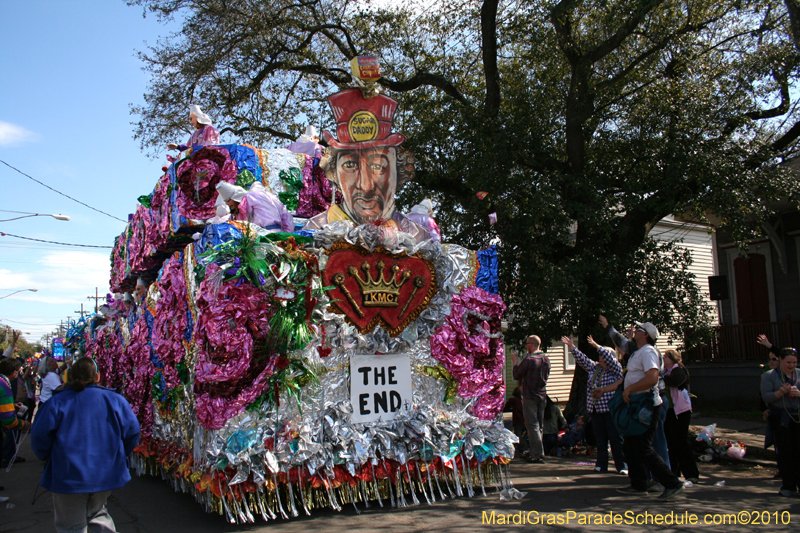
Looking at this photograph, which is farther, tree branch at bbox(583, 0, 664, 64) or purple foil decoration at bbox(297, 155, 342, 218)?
tree branch at bbox(583, 0, 664, 64)

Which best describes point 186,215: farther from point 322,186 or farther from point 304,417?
point 304,417

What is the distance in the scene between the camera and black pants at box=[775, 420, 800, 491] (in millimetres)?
6129

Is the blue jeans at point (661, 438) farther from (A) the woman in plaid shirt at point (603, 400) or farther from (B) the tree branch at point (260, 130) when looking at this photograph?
(B) the tree branch at point (260, 130)

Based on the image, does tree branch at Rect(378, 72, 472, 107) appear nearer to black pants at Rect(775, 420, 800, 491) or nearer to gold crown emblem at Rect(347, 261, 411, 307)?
gold crown emblem at Rect(347, 261, 411, 307)

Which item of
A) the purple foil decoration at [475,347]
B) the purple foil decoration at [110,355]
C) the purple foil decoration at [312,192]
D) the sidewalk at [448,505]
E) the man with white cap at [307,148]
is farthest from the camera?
the purple foil decoration at [110,355]

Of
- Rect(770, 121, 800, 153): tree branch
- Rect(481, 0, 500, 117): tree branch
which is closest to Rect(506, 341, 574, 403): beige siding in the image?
Rect(770, 121, 800, 153): tree branch

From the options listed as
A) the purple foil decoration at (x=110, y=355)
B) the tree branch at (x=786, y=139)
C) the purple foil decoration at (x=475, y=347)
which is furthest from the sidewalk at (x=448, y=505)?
the tree branch at (x=786, y=139)

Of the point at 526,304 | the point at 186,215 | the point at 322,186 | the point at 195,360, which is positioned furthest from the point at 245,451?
the point at 526,304

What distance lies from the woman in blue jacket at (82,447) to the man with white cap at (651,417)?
4.59 m

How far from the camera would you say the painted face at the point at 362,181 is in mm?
6133

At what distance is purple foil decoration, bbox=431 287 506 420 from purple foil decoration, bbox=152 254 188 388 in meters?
2.52

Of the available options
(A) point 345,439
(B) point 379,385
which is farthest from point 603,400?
(A) point 345,439

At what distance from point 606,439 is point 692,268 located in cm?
1502

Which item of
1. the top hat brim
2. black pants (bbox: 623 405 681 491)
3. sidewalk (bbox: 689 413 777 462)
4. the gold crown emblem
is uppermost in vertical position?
the top hat brim
